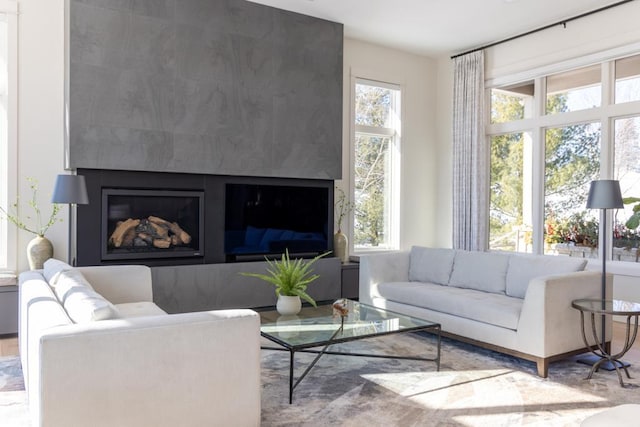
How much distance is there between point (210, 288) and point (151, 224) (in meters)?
0.85

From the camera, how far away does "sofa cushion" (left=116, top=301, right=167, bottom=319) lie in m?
3.27

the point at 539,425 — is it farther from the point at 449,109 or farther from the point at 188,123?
the point at 449,109

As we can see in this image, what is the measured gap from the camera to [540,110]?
6152 millimetres

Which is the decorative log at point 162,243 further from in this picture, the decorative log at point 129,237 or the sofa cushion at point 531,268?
the sofa cushion at point 531,268

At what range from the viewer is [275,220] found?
18.7 feet

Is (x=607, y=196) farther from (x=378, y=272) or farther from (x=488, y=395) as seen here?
(x=378, y=272)

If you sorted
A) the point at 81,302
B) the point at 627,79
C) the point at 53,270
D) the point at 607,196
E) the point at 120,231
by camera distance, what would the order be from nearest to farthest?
1. the point at 81,302
2. the point at 53,270
3. the point at 607,196
4. the point at 120,231
5. the point at 627,79

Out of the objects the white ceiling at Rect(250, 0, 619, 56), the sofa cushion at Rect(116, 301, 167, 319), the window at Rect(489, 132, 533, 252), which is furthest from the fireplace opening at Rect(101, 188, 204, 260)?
the window at Rect(489, 132, 533, 252)

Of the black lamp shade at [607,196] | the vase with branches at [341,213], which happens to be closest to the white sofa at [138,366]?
the black lamp shade at [607,196]

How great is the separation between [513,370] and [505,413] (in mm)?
842

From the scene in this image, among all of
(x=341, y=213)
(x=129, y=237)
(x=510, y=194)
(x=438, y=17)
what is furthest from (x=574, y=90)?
(x=129, y=237)

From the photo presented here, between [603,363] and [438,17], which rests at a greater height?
[438,17]

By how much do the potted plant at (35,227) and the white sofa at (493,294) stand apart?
9.50 feet

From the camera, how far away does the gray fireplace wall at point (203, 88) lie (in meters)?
4.60
